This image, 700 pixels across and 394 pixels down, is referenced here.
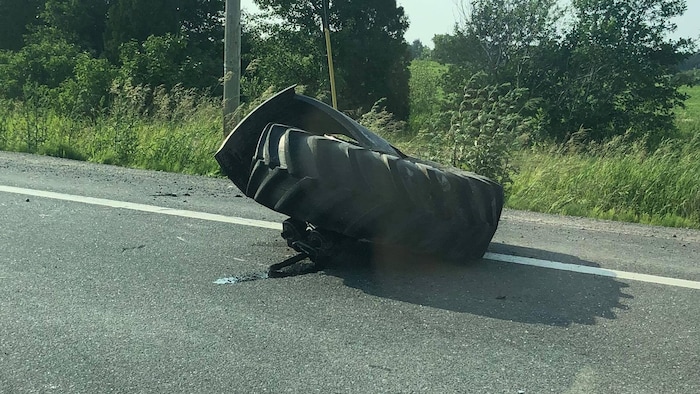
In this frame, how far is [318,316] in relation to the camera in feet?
11.5

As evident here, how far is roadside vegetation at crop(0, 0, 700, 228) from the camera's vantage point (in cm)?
831

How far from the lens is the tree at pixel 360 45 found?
30000 millimetres

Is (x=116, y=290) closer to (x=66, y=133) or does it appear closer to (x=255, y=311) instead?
(x=255, y=311)

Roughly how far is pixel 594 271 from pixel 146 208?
3.56 m

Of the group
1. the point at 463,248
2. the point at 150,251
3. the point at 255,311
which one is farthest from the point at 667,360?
the point at 150,251

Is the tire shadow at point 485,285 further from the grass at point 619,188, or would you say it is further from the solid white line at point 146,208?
the grass at point 619,188

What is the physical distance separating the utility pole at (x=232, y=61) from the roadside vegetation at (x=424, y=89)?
460 millimetres

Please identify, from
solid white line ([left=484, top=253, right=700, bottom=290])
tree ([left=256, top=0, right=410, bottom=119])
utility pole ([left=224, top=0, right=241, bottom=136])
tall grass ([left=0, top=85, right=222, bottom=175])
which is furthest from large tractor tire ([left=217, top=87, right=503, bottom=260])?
tree ([left=256, top=0, right=410, bottom=119])

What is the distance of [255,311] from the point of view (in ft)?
11.6

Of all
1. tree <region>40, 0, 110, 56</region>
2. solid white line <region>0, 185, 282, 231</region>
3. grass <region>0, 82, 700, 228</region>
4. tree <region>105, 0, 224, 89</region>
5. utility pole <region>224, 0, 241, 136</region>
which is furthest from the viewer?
tree <region>40, 0, 110, 56</region>

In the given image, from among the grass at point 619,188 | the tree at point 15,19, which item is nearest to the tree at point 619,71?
the grass at point 619,188

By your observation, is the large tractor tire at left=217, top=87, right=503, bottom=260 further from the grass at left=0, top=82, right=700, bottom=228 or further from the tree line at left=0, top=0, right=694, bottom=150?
the tree line at left=0, top=0, right=694, bottom=150

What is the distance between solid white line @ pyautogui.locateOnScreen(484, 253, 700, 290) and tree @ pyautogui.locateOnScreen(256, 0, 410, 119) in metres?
24.7

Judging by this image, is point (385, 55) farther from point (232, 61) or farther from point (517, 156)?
point (517, 156)
